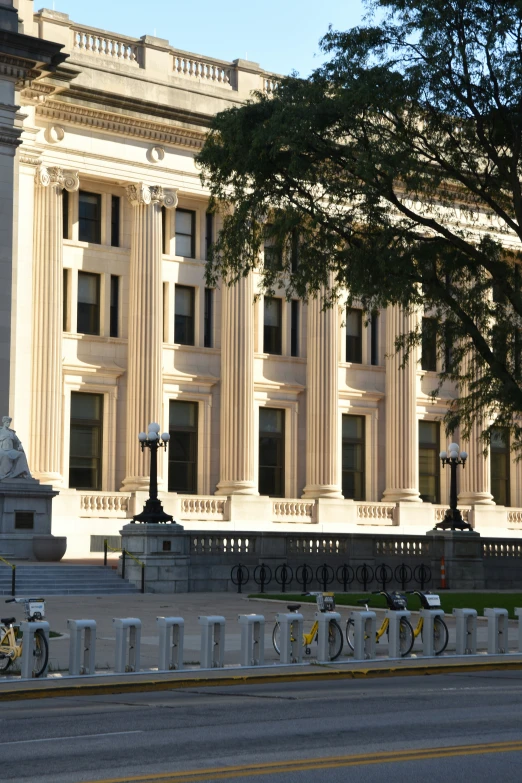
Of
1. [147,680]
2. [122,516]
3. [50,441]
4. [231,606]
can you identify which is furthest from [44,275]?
[147,680]

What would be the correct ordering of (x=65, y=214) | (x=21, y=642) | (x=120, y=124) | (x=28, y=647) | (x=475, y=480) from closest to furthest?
(x=28, y=647)
(x=21, y=642)
(x=65, y=214)
(x=120, y=124)
(x=475, y=480)

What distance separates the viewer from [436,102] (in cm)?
3106

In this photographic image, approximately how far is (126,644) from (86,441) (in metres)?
33.6

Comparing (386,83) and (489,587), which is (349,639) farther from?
(489,587)

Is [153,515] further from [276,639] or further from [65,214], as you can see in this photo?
[276,639]

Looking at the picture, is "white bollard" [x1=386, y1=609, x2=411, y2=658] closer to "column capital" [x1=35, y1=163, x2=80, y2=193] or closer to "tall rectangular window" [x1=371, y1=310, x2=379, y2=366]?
"column capital" [x1=35, y1=163, x2=80, y2=193]

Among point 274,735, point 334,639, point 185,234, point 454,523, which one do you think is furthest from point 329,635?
point 185,234

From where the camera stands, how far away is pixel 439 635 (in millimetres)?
21594

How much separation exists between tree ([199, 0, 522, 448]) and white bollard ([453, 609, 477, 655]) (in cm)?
994

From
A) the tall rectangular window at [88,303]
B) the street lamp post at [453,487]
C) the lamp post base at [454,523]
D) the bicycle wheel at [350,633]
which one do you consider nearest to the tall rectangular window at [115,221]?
the tall rectangular window at [88,303]

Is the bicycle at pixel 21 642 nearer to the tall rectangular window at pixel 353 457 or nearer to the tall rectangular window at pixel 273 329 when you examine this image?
the tall rectangular window at pixel 273 329

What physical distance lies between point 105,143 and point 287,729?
Answer: 40.9 metres

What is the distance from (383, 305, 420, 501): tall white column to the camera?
59.2 m

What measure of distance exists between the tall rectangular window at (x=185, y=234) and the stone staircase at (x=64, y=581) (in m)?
20.0
